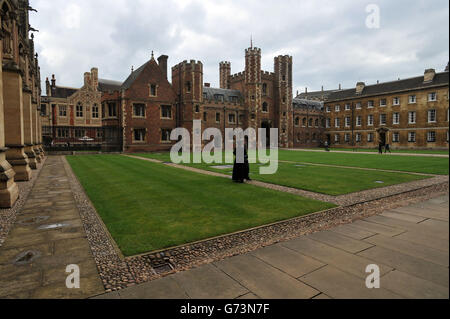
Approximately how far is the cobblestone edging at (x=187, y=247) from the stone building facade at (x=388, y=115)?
124 ft

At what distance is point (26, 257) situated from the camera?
4594mm

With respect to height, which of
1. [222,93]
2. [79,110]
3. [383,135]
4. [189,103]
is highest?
[222,93]

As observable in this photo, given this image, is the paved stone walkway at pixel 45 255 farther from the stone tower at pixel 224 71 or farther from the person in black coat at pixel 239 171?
the stone tower at pixel 224 71

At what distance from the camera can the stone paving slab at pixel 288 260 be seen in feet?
13.3

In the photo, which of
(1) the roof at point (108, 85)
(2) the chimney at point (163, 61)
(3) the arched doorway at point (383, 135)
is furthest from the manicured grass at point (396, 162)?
(1) the roof at point (108, 85)

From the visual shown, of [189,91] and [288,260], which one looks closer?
[288,260]

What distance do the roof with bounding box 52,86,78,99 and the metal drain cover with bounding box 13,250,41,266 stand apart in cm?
5532

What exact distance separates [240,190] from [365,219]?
459cm

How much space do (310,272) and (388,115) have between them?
51.4 m

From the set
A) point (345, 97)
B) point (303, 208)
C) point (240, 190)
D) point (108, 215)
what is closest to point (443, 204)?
point (303, 208)

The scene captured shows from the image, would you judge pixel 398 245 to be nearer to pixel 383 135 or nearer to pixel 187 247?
pixel 187 247

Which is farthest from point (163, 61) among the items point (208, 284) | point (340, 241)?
point (208, 284)

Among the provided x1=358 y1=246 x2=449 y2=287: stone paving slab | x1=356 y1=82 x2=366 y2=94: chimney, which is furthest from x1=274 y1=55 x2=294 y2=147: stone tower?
x1=358 y1=246 x2=449 y2=287: stone paving slab
